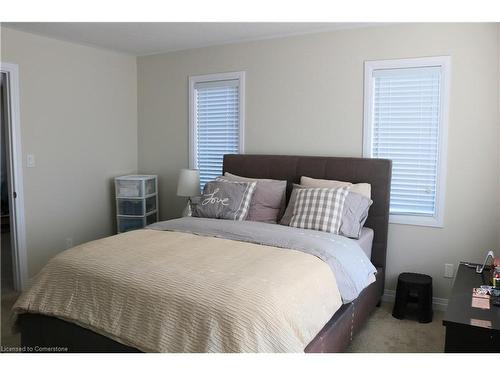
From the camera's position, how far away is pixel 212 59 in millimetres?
4500

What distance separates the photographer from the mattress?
326 cm

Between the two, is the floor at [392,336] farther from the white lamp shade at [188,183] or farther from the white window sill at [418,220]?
the white lamp shade at [188,183]

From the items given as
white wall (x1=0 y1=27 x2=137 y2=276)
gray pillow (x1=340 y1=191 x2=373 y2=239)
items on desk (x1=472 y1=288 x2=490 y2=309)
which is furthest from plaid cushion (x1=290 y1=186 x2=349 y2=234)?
white wall (x1=0 y1=27 x2=137 y2=276)

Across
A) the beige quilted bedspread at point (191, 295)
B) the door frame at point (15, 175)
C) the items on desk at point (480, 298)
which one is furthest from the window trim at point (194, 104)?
the items on desk at point (480, 298)

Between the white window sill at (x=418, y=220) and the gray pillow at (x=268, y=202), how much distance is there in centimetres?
95

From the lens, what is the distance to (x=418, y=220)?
3.58m

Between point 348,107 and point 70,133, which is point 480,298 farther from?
point 70,133

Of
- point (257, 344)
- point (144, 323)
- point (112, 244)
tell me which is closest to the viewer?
point (257, 344)

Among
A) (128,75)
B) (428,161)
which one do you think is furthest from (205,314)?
(128,75)

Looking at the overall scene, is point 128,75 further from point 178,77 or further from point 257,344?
point 257,344

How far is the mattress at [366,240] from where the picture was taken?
3.26 metres

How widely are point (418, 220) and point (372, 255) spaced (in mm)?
475

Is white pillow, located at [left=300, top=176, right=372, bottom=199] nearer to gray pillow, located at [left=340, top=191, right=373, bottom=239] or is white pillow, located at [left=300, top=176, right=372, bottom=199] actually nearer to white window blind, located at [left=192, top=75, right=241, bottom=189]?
gray pillow, located at [left=340, top=191, right=373, bottom=239]

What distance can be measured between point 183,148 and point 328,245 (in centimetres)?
251
